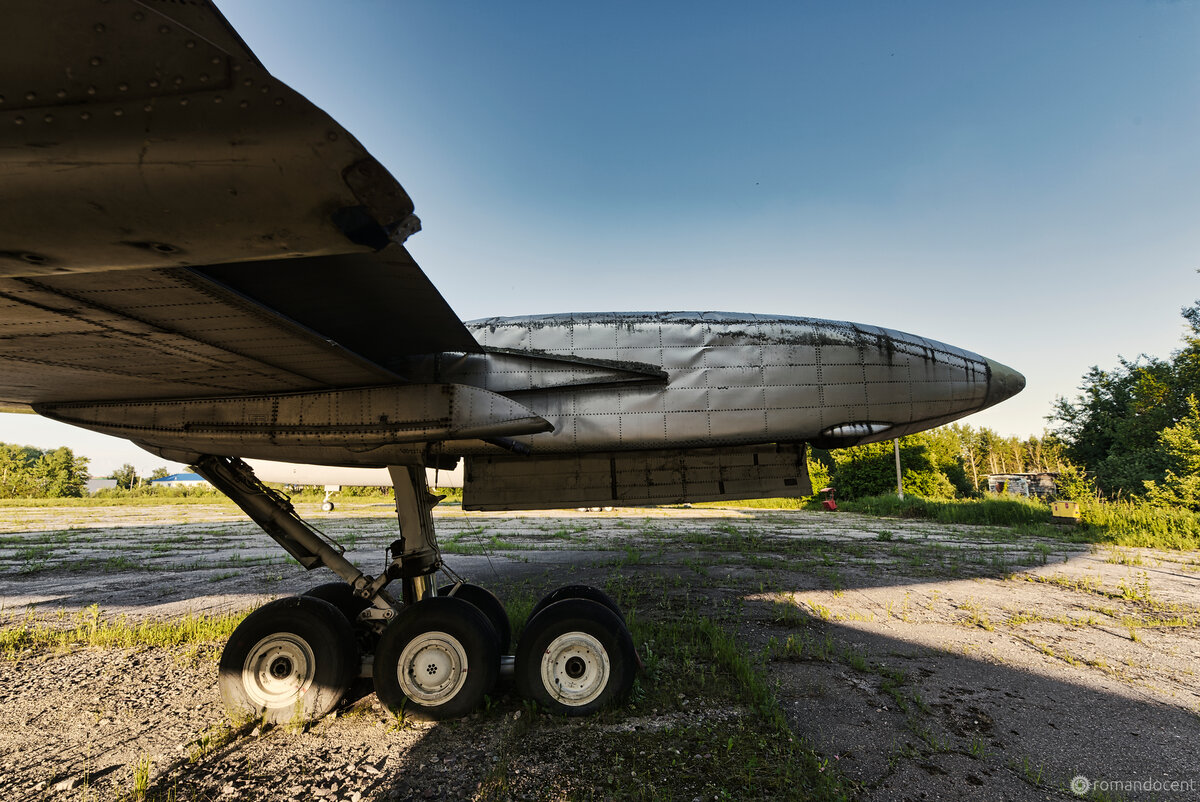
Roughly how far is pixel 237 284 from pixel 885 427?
5.37 m

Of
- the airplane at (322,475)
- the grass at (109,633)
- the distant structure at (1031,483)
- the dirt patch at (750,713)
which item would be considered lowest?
the distant structure at (1031,483)

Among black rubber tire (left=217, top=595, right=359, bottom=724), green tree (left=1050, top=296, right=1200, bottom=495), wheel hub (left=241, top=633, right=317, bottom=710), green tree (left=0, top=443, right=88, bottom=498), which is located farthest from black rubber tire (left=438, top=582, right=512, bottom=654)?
green tree (left=0, top=443, right=88, bottom=498)

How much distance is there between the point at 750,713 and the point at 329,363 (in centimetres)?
365

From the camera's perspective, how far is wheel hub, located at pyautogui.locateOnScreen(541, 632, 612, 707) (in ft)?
12.2

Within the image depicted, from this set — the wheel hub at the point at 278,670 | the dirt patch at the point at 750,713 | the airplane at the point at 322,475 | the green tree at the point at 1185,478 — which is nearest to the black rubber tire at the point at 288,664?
the wheel hub at the point at 278,670

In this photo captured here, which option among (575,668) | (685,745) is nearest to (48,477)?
(575,668)

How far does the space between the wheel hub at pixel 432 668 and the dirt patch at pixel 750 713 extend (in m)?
0.22

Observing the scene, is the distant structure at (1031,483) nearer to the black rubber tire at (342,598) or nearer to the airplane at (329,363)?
the airplane at (329,363)

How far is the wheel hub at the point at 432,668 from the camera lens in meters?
3.74

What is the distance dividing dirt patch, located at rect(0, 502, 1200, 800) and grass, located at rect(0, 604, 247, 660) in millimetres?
198

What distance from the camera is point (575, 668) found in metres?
3.76

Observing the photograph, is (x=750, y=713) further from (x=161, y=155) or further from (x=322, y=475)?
(x=322, y=475)

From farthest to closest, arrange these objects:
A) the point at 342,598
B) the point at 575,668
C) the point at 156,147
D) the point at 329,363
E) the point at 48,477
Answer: the point at 48,477 < the point at 342,598 < the point at 575,668 < the point at 329,363 < the point at 156,147

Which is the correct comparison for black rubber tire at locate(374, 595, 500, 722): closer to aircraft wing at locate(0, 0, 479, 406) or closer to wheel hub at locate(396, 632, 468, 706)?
wheel hub at locate(396, 632, 468, 706)
